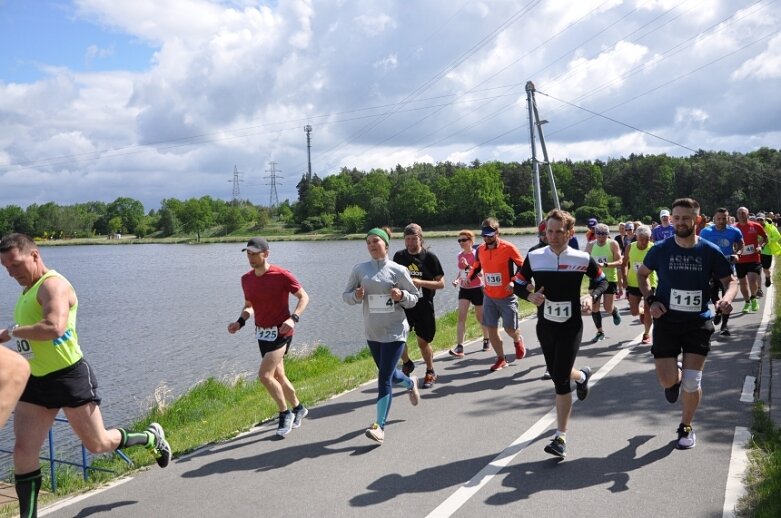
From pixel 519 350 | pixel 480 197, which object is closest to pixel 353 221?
pixel 480 197

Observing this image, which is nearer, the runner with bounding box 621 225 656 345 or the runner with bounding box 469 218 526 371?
the runner with bounding box 469 218 526 371

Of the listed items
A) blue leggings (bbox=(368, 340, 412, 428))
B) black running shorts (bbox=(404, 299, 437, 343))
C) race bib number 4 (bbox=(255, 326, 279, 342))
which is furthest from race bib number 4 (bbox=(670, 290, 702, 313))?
race bib number 4 (bbox=(255, 326, 279, 342))

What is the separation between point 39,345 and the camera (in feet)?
15.2

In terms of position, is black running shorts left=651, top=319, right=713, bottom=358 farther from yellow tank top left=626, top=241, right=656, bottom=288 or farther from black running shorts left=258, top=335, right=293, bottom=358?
yellow tank top left=626, top=241, right=656, bottom=288

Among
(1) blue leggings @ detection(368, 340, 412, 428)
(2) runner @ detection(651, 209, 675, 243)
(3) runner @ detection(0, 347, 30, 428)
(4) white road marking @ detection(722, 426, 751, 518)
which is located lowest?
(4) white road marking @ detection(722, 426, 751, 518)

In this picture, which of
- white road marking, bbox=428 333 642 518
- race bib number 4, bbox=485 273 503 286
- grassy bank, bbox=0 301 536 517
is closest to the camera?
white road marking, bbox=428 333 642 518

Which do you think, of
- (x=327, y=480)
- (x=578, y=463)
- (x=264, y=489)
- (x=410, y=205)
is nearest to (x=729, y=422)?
(x=578, y=463)

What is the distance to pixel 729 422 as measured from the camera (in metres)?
6.33

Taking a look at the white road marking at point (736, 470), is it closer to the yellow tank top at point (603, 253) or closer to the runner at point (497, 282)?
the runner at point (497, 282)

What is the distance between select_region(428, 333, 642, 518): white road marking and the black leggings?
701 mm

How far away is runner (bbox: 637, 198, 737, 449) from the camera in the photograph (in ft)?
18.8

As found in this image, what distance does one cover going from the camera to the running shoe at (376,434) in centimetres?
618

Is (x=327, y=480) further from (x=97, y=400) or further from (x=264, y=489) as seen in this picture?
(x=97, y=400)

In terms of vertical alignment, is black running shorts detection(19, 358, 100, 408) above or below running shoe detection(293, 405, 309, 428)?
above
